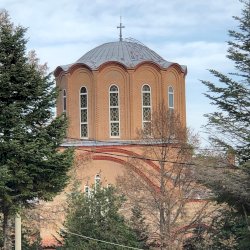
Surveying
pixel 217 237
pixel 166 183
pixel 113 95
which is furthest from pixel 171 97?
pixel 217 237

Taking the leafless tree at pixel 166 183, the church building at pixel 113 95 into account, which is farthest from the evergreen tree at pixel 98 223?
the church building at pixel 113 95

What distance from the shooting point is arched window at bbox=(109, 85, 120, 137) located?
40156mm

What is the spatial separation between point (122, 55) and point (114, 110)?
321 centimetres

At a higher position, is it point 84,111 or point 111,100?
point 111,100

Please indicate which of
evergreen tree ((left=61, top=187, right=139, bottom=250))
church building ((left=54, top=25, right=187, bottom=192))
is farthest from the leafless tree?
church building ((left=54, top=25, right=187, bottom=192))

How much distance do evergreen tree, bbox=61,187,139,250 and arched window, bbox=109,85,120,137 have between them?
8.91 metres

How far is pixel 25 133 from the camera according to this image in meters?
20.3

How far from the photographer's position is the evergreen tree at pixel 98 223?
3012cm

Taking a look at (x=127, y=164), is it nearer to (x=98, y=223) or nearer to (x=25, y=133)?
(x=98, y=223)

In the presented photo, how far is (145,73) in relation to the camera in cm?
4025

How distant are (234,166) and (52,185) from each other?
6.97 meters

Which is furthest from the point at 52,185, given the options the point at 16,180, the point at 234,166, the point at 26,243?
the point at 26,243

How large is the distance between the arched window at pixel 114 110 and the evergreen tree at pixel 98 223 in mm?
8912

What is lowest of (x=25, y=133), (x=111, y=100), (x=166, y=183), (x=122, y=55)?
(x=166, y=183)
